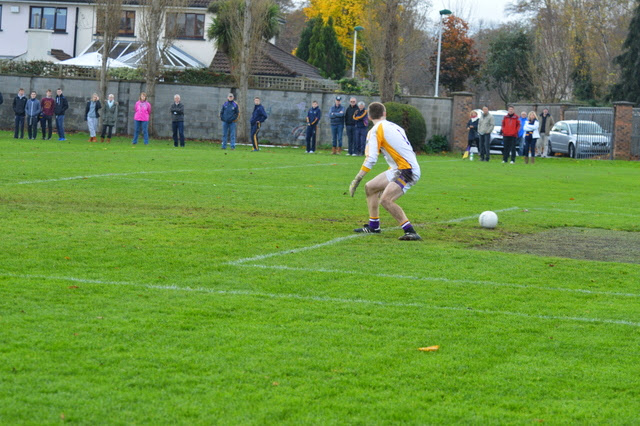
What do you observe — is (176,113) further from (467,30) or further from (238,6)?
(467,30)

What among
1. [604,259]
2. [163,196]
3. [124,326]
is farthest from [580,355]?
[163,196]

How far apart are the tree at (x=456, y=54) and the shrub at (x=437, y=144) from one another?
31557 millimetres

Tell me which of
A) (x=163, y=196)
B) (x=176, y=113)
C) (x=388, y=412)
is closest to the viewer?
(x=388, y=412)

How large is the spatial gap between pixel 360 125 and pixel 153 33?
11319 millimetres

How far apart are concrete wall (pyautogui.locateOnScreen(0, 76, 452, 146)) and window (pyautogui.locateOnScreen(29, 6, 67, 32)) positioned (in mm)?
18912

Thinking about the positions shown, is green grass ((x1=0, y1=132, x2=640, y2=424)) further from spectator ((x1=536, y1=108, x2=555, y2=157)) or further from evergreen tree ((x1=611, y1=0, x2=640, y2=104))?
evergreen tree ((x1=611, y1=0, x2=640, y2=104))

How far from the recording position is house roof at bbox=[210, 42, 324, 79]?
52.7 m

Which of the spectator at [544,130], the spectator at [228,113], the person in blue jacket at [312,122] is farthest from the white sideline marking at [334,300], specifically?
the spectator at [544,130]

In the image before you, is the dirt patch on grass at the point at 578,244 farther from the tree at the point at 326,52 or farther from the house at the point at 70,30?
the tree at the point at 326,52

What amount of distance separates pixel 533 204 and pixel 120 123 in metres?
27.5

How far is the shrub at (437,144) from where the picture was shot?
38828mm

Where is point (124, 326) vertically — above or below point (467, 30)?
below

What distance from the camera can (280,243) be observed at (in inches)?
417

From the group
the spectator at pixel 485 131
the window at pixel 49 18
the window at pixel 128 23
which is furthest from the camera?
the window at pixel 49 18
